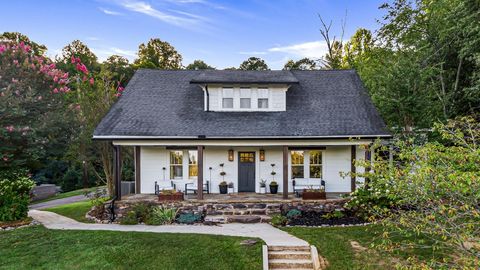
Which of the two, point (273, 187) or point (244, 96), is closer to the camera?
point (273, 187)

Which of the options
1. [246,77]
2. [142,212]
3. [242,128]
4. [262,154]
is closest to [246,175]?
[262,154]

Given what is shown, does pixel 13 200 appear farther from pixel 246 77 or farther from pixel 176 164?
Answer: pixel 246 77

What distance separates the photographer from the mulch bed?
33.5 ft

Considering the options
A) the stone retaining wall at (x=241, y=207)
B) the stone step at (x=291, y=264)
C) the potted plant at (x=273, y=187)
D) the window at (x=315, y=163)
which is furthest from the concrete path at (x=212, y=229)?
the window at (x=315, y=163)

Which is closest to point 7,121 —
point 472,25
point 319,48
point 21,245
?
point 21,245

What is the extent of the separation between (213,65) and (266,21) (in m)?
22.4

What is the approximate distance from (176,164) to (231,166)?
266 cm

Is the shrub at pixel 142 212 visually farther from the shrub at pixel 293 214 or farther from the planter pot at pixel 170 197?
the shrub at pixel 293 214

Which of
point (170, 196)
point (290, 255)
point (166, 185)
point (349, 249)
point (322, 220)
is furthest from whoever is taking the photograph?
point (166, 185)

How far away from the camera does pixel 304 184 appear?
13258mm

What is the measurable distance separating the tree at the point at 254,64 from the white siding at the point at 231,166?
97.9 ft

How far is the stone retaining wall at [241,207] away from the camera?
11.5 metres

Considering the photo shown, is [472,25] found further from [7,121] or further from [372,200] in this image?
[7,121]

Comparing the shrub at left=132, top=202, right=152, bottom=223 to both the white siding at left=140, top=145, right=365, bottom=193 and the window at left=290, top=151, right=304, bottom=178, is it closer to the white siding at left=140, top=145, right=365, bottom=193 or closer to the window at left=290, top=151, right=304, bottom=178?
the white siding at left=140, top=145, right=365, bottom=193
